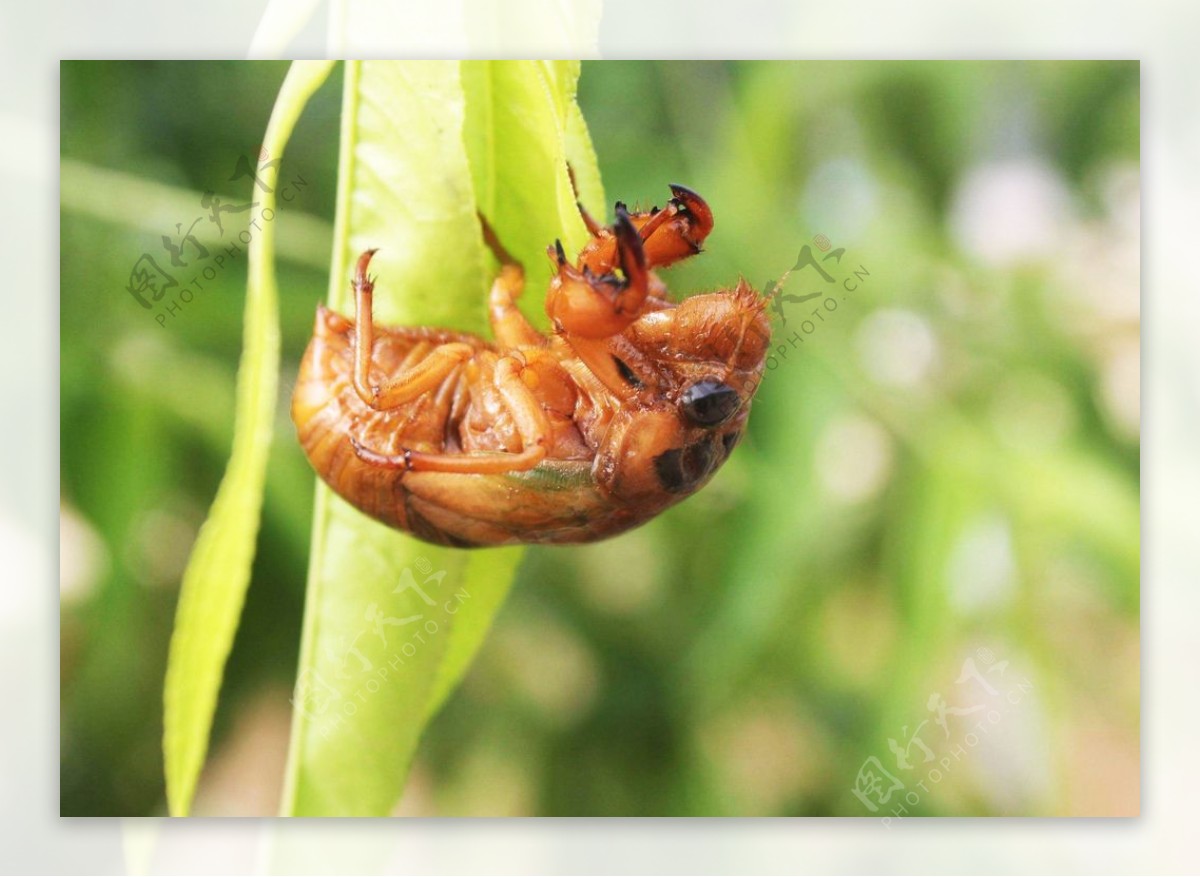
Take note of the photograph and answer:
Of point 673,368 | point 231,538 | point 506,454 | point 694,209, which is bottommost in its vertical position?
point 231,538

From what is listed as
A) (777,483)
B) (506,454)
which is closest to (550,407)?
(506,454)

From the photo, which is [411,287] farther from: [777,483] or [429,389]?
[777,483]

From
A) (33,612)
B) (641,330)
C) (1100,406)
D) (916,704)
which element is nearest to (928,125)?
(1100,406)

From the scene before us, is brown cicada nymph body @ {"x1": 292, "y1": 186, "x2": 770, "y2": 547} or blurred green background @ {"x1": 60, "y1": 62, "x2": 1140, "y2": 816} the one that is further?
blurred green background @ {"x1": 60, "y1": 62, "x2": 1140, "y2": 816}

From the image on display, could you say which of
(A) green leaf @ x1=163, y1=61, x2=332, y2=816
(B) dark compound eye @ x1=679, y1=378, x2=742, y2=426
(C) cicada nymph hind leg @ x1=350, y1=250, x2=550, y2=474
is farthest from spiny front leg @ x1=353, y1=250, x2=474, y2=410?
(B) dark compound eye @ x1=679, y1=378, x2=742, y2=426

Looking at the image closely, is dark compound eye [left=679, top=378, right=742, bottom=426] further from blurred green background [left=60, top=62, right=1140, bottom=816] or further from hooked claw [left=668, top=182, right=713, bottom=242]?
blurred green background [left=60, top=62, right=1140, bottom=816]

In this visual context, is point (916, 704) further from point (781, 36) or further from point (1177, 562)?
point (781, 36)

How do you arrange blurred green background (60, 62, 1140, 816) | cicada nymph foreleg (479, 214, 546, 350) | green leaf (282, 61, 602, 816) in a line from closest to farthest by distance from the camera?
1. green leaf (282, 61, 602, 816)
2. cicada nymph foreleg (479, 214, 546, 350)
3. blurred green background (60, 62, 1140, 816)
